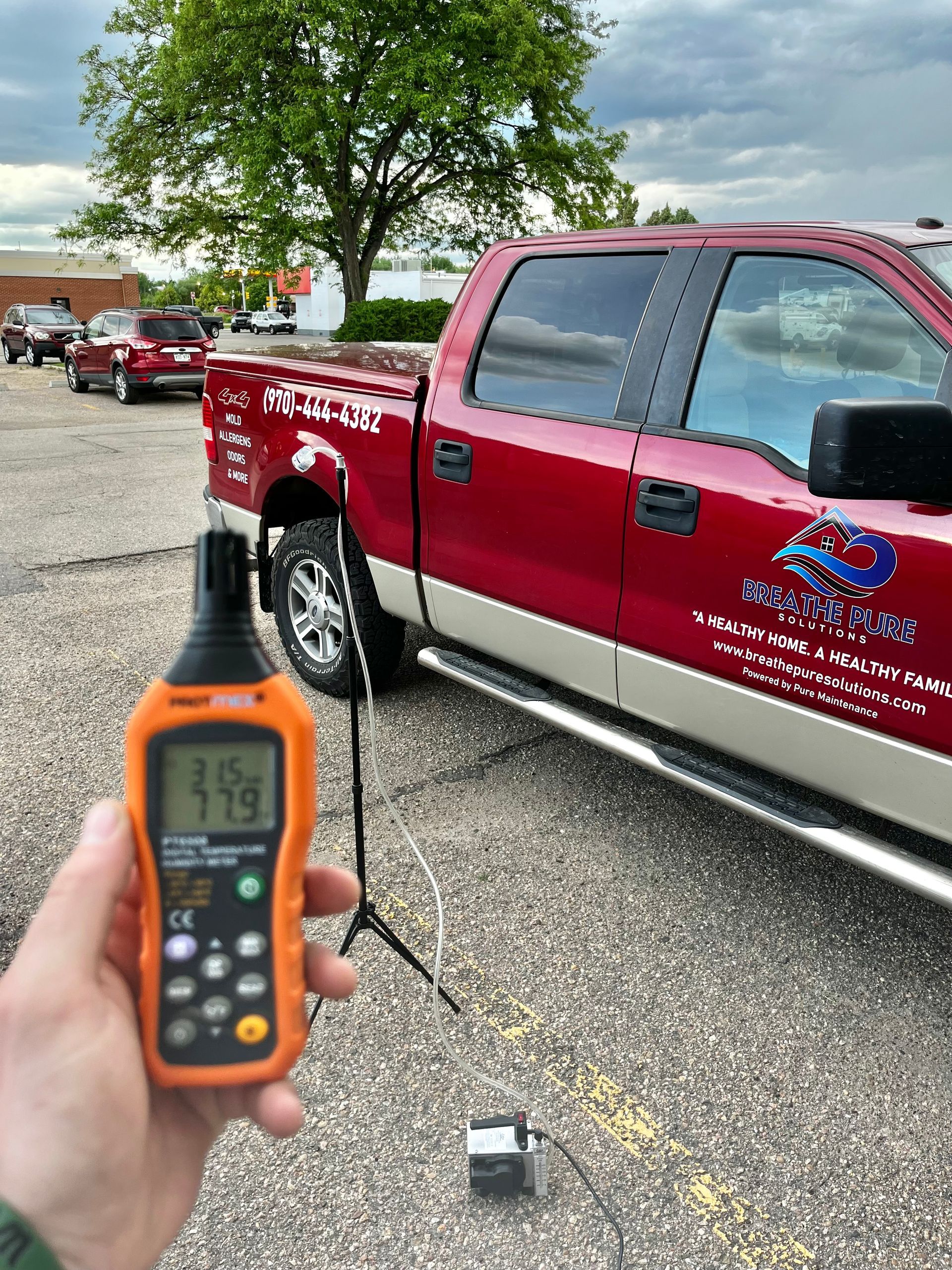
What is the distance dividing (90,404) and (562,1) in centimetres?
1488

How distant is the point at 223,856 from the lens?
3.67 ft

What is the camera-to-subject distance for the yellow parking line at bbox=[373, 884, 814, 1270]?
2.08 meters

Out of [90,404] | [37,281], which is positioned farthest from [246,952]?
[37,281]

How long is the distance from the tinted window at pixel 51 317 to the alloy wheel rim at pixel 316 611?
87.7 ft

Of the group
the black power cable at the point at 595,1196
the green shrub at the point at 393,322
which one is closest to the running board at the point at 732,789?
the black power cable at the point at 595,1196

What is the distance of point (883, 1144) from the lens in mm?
2328

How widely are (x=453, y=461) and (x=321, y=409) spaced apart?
0.88m

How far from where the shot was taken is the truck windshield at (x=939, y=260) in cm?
261

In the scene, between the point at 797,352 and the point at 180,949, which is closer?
the point at 180,949

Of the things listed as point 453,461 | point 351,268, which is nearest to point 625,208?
point 351,268

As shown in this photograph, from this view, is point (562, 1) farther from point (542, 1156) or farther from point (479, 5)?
point (542, 1156)

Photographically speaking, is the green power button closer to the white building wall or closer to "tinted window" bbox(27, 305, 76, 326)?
"tinted window" bbox(27, 305, 76, 326)

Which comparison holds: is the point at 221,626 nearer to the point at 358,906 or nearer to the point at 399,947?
the point at 399,947

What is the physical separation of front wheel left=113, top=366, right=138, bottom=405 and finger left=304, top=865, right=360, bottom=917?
19.2m
